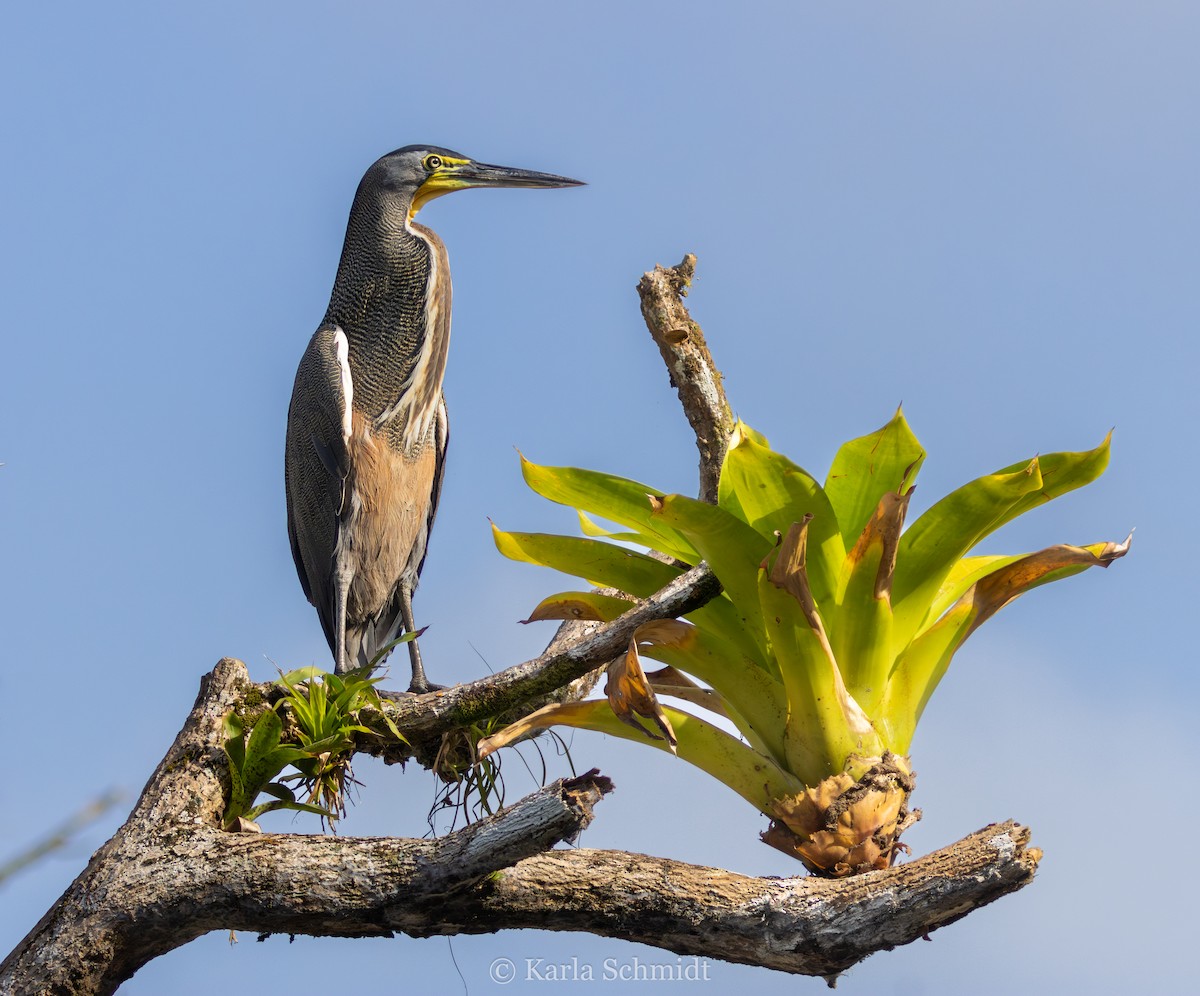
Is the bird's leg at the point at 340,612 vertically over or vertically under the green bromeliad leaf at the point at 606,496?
over

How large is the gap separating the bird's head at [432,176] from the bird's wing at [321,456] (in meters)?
0.82

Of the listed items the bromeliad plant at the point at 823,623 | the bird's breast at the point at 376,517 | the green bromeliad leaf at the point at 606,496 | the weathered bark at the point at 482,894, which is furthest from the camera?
the bird's breast at the point at 376,517

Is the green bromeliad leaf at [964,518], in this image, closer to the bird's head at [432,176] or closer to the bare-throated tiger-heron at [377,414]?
Result: the bare-throated tiger-heron at [377,414]

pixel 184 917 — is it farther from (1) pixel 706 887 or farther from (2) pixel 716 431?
(2) pixel 716 431

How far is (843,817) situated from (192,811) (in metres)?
1.85

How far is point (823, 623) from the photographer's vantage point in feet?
10.7

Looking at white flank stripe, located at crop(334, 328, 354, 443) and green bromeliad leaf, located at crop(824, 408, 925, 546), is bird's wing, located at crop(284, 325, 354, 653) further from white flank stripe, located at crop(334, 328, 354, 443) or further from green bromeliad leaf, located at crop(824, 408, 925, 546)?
green bromeliad leaf, located at crop(824, 408, 925, 546)

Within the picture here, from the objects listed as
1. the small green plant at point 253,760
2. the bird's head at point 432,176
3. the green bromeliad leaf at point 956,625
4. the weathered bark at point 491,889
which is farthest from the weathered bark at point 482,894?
the bird's head at point 432,176

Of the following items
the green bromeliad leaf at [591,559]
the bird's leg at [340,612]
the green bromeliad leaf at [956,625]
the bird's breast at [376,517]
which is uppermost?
the bird's breast at [376,517]

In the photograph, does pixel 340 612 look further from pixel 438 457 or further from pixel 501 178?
pixel 501 178

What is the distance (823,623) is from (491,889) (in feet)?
3.63

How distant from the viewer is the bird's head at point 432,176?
19.9 feet

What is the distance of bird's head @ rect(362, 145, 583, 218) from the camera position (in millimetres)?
6066

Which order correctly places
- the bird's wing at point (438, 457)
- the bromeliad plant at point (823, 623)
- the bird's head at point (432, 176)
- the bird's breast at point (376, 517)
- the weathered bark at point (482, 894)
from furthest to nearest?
the bird's head at point (432, 176), the bird's wing at point (438, 457), the bird's breast at point (376, 517), the bromeliad plant at point (823, 623), the weathered bark at point (482, 894)
